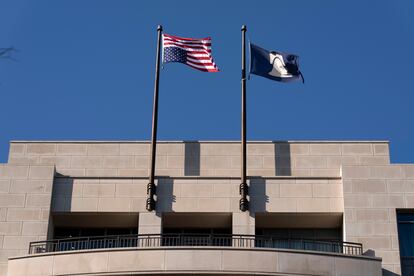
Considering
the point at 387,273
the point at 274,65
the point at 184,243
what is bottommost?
the point at 387,273

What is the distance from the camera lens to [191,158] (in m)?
42.3

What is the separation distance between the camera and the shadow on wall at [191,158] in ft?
138

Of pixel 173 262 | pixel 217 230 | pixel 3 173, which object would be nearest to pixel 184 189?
pixel 217 230

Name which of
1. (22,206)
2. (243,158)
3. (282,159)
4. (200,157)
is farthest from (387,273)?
(22,206)

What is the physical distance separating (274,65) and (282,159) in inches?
170

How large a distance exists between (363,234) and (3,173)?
15577mm

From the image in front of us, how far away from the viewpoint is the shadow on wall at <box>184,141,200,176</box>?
42.0 metres

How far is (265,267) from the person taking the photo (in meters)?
35.6

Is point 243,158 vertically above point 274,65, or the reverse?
point 274,65

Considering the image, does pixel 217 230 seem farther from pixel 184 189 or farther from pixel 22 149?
pixel 22 149

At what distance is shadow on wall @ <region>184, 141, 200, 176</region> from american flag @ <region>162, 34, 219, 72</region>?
11.3 feet

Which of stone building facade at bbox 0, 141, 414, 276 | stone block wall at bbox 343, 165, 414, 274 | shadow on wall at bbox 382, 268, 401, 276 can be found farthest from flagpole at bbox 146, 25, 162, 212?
shadow on wall at bbox 382, 268, 401, 276

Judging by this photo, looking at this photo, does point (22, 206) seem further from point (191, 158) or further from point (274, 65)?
point (274, 65)

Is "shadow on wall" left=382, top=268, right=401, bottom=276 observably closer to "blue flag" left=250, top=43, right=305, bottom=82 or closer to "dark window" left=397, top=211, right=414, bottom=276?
"dark window" left=397, top=211, right=414, bottom=276
